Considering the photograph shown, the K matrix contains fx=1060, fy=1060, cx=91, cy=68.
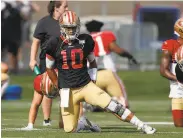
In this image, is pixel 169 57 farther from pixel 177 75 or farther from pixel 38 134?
pixel 38 134

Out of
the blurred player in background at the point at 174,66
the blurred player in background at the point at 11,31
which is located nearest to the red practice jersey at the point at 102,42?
the blurred player in background at the point at 174,66

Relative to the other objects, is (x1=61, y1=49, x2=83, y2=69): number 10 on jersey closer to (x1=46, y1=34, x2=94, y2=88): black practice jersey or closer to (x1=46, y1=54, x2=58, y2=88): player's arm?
(x1=46, y1=34, x2=94, y2=88): black practice jersey

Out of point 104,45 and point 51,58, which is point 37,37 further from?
point 104,45

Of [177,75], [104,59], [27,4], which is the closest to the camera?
[177,75]

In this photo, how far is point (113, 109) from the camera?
11570mm

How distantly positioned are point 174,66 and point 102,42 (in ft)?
11.9

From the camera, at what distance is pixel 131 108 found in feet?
60.2

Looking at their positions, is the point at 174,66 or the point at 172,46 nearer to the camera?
the point at 172,46

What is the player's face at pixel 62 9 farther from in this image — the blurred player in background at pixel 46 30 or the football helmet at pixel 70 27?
the football helmet at pixel 70 27

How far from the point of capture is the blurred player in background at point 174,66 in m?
13.1

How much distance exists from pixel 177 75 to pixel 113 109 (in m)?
1.43

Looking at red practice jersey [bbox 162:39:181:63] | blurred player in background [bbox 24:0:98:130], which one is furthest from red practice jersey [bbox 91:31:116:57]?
blurred player in background [bbox 24:0:98:130]

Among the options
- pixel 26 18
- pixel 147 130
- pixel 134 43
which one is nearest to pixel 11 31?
pixel 26 18

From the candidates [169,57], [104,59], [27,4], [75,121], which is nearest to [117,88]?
[104,59]
